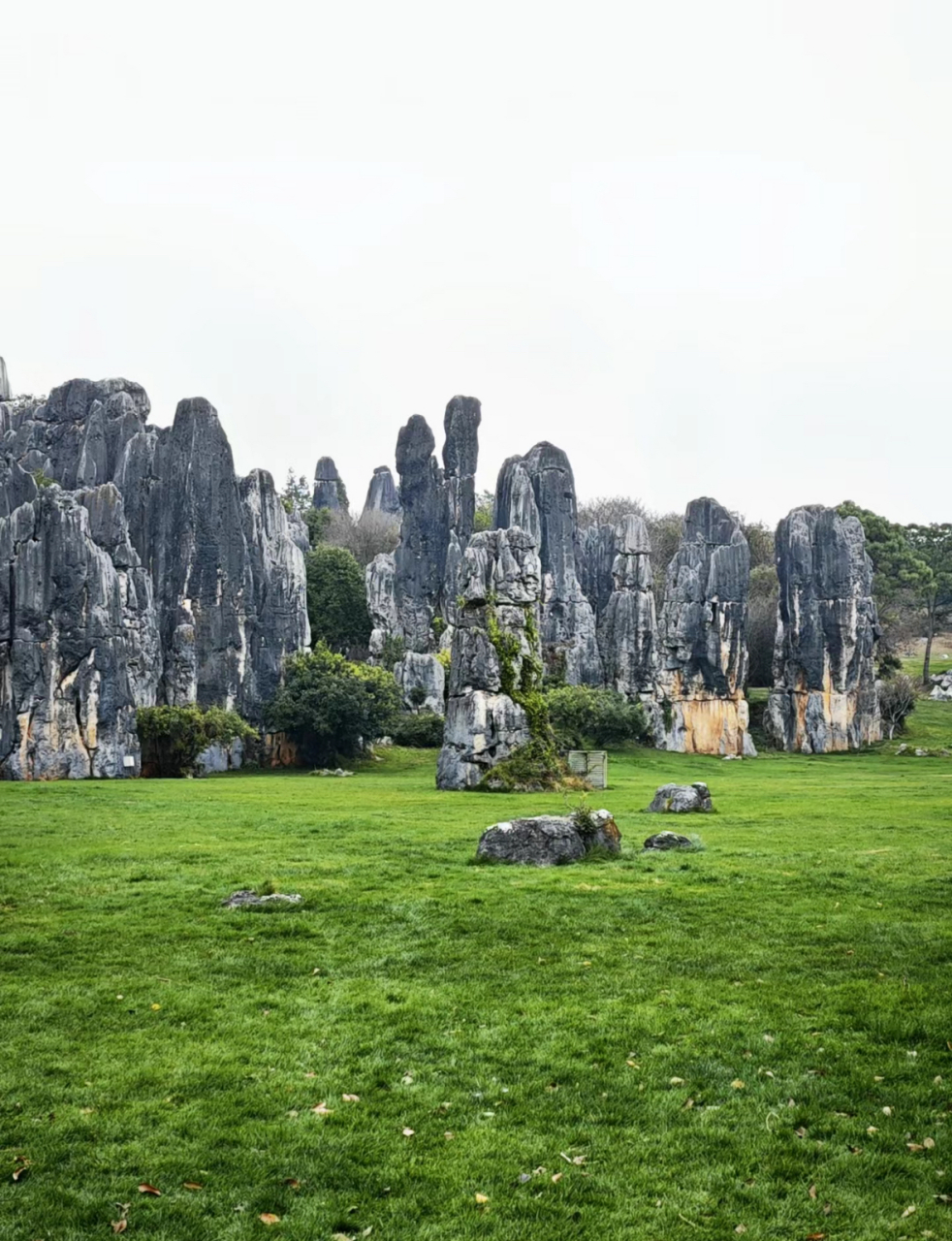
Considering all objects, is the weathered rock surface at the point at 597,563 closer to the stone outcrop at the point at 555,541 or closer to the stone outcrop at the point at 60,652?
the stone outcrop at the point at 555,541

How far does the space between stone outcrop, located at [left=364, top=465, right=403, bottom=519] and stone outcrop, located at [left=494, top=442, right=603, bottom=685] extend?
45.5m

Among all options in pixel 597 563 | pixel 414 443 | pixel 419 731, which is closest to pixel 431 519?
pixel 414 443

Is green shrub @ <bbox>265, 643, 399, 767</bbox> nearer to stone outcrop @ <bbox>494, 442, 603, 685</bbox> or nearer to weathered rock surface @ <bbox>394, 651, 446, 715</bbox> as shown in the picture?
weathered rock surface @ <bbox>394, 651, 446, 715</bbox>

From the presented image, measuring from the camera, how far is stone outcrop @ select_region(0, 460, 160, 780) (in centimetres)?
4734

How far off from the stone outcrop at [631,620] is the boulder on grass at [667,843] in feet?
Answer: 199

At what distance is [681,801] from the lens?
29734 mm

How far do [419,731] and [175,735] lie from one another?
17414 millimetres

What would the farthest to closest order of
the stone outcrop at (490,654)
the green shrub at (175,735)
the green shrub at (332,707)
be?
the green shrub at (332,707), the green shrub at (175,735), the stone outcrop at (490,654)

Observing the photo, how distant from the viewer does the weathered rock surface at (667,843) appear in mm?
21234

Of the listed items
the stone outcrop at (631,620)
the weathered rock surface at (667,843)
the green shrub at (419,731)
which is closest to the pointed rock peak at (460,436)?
the stone outcrop at (631,620)

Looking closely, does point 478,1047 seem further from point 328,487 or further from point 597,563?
point 328,487

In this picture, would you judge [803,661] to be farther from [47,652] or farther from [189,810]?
[189,810]

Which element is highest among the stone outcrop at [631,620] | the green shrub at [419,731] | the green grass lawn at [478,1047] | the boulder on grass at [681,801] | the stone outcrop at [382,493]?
the stone outcrop at [382,493]

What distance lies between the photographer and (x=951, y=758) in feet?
204
